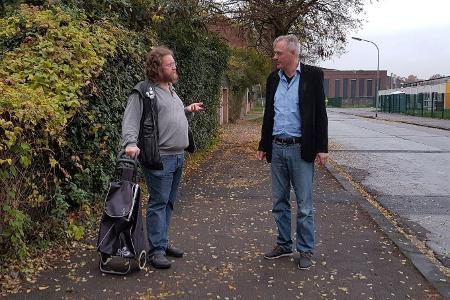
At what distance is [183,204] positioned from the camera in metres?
7.20

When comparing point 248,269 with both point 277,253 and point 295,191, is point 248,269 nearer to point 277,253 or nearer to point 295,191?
point 277,253

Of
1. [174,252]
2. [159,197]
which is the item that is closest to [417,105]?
[174,252]

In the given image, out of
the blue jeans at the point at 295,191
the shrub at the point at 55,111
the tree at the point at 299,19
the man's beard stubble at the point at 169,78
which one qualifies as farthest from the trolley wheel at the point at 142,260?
the tree at the point at 299,19

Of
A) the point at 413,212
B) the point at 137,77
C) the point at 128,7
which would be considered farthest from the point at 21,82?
the point at 413,212

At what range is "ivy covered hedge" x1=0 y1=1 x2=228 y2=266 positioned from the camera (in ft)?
13.3

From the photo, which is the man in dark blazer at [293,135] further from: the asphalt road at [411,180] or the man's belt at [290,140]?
the asphalt road at [411,180]

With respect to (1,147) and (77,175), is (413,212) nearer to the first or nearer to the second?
(77,175)

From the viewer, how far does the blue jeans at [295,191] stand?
470 centimetres

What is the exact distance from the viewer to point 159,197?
15.1ft

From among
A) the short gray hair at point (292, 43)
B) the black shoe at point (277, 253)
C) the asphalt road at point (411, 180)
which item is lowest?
the asphalt road at point (411, 180)

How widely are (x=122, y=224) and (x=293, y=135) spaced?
163 cm

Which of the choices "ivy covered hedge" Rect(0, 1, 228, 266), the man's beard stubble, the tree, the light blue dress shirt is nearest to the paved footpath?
"ivy covered hedge" Rect(0, 1, 228, 266)

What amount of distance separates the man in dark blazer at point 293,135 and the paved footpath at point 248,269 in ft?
1.00

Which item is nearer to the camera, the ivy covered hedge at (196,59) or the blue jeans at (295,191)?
the blue jeans at (295,191)
